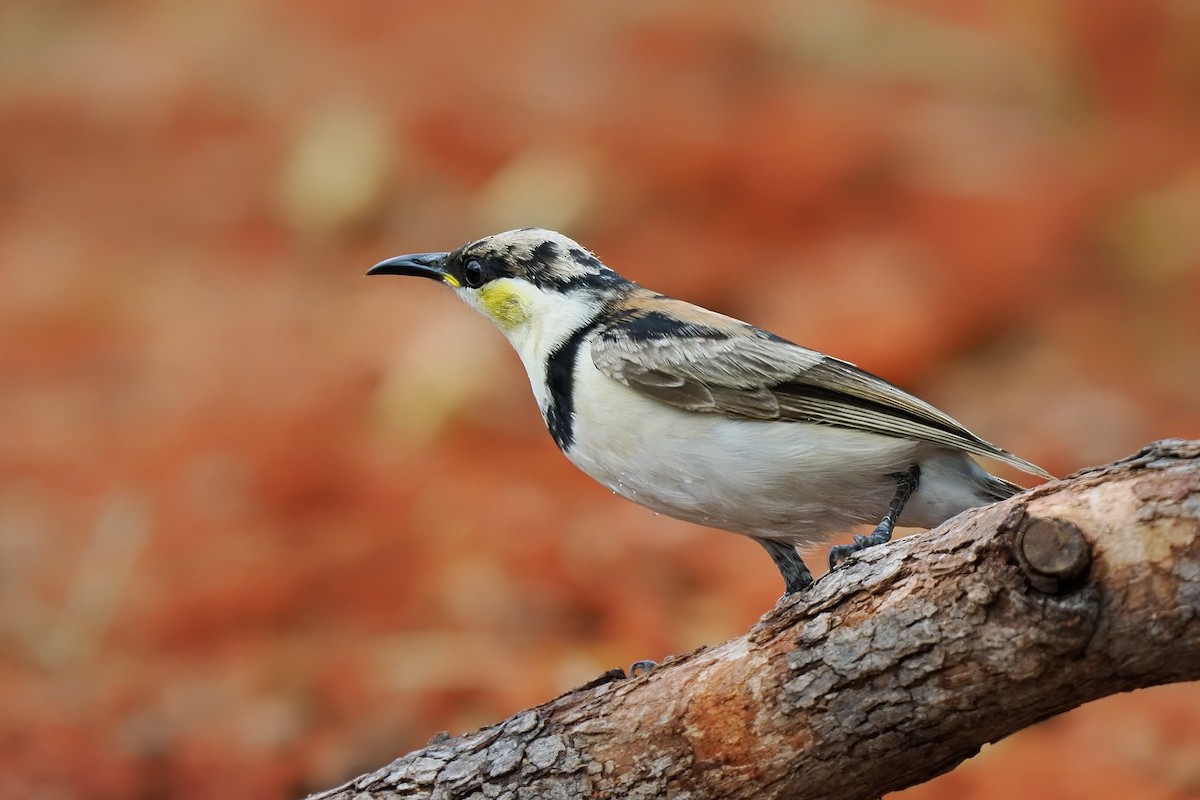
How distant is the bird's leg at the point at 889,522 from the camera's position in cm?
390

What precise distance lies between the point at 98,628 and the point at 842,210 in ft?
26.5

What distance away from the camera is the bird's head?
4848 mm

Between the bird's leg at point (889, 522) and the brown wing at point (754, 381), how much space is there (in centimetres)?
19

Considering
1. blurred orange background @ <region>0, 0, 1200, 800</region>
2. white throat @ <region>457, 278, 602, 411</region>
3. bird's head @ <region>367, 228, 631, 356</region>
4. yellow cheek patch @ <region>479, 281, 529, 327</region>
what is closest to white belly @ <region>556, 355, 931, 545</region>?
white throat @ <region>457, 278, 602, 411</region>

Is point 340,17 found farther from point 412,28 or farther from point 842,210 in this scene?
point 842,210

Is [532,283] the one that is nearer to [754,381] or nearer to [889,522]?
[754,381]

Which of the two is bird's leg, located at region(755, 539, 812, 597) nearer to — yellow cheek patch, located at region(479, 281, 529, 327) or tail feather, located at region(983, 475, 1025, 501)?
tail feather, located at region(983, 475, 1025, 501)

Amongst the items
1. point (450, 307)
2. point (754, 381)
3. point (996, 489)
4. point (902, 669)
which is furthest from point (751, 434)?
point (450, 307)

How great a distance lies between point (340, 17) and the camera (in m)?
15.6

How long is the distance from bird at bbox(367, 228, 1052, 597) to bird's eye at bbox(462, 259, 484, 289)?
0.59m

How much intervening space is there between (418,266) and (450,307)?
667cm

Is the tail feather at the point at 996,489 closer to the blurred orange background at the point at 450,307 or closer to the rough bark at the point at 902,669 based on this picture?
the rough bark at the point at 902,669

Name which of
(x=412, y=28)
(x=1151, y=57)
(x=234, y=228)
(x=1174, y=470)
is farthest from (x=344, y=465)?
(x=1151, y=57)

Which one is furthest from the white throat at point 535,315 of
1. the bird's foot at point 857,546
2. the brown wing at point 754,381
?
the bird's foot at point 857,546
